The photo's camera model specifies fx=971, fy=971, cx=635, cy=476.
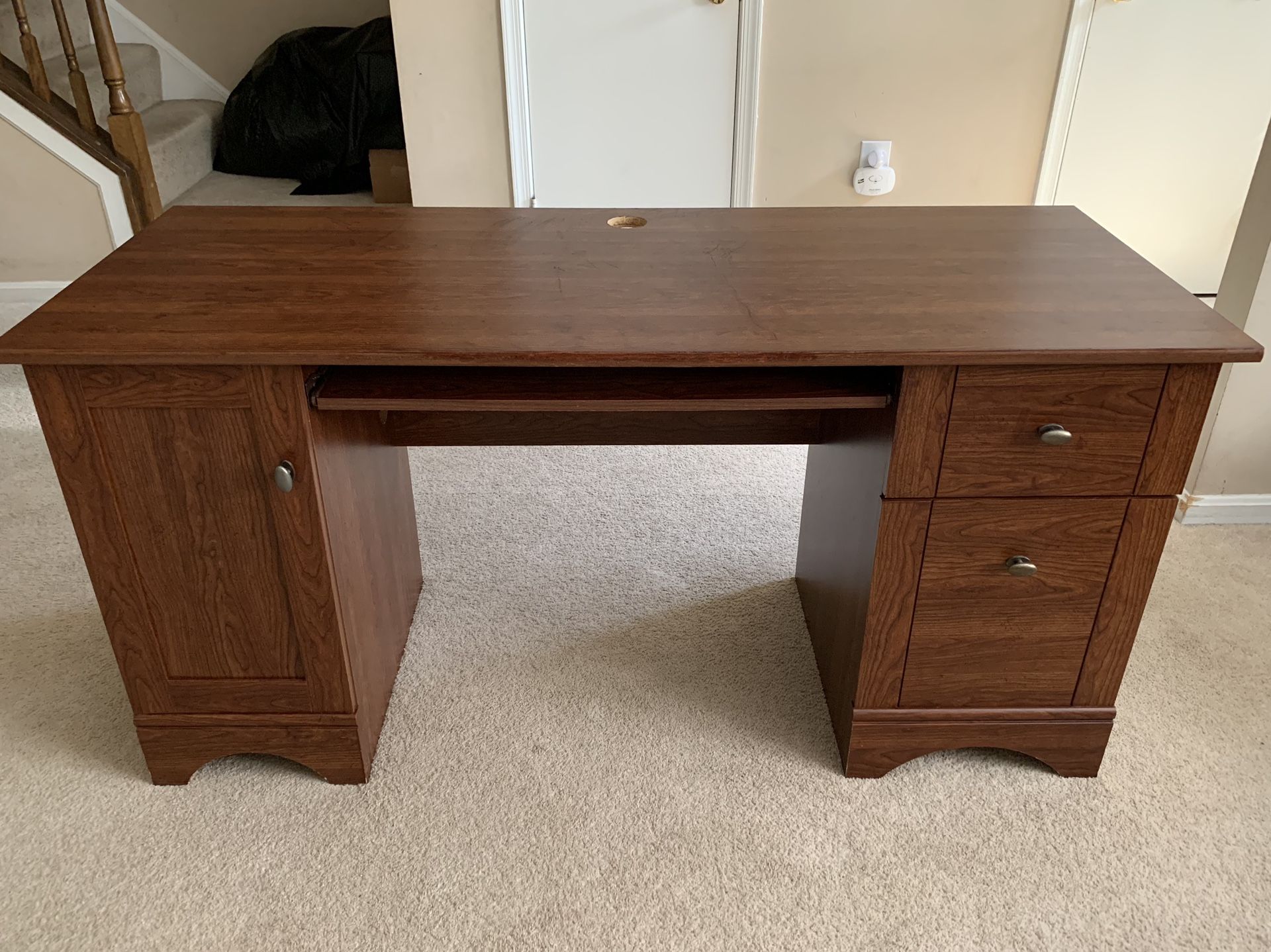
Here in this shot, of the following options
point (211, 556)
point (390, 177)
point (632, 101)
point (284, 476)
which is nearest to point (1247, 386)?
point (632, 101)

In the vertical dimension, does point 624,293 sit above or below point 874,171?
above

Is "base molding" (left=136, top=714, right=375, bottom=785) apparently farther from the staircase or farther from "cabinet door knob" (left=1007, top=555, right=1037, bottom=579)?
the staircase

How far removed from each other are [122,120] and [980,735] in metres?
3.01

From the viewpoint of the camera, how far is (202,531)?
1383mm

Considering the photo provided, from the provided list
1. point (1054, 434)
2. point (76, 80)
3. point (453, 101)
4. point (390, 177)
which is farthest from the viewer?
point (390, 177)

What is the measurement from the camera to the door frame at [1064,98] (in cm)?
281

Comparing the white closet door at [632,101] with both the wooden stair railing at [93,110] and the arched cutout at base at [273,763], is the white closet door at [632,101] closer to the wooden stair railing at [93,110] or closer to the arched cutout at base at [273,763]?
the wooden stair railing at [93,110]

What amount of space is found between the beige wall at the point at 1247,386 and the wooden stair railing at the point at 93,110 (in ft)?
9.91

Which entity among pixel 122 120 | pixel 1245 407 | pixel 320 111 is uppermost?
pixel 122 120

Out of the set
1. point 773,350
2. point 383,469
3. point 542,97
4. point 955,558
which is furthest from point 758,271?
point 542,97

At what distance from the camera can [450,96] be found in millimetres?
2861

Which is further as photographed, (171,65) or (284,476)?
(171,65)

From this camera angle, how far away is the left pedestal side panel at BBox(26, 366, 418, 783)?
1279 mm

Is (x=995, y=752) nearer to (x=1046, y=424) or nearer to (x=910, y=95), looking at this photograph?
(x=1046, y=424)
